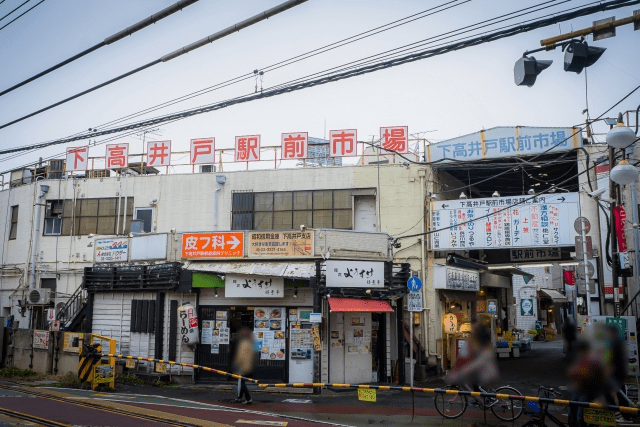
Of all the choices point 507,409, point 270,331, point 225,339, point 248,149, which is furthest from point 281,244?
point 507,409

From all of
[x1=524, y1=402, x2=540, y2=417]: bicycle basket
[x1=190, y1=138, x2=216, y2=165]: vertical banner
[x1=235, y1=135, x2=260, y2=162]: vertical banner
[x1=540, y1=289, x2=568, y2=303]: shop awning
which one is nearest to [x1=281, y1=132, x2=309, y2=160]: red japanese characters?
[x1=235, y1=135, x2=260, y2=162]: vertical banner

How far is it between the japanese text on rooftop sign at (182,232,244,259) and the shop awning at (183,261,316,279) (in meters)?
0.33

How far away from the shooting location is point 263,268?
18.9m

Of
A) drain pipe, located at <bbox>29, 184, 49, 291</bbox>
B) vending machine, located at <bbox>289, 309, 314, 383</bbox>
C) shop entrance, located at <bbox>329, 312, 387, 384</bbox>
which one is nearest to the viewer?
vending machine, located at <bbox>289, 309, 314, 383</bbox>

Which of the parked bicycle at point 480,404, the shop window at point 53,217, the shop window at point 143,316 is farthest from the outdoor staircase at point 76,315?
the parked bicycle at point 480,404

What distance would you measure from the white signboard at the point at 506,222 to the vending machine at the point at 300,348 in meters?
6.35

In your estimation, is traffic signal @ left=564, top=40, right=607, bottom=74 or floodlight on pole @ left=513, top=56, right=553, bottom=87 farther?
floodlight on pole @ left=513, top=56, right=553, bottom=87

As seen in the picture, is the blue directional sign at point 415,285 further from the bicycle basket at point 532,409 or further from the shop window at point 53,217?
the shop window at point 53,217

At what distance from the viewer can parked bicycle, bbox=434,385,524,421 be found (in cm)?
1290

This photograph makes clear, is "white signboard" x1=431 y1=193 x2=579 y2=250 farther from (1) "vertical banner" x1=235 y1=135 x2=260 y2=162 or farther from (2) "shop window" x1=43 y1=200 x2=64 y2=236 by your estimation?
(2) "shop window" x1=43 y1=200 x2=64 y2=236

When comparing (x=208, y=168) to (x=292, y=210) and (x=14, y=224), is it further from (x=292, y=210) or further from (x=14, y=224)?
(x=14, y=224)

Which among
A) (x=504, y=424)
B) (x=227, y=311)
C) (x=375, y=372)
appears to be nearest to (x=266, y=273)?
(x=227, y=311)

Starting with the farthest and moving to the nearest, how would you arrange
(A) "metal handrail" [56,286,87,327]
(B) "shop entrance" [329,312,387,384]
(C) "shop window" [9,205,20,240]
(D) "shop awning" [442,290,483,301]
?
(C) "shop window" [9,205,20,240] → (D) "shop awning" [442,290,483,301] → (A) "metal handrail" [56,286,87,327] → (B) "shop entrance" [329,312,387,384]

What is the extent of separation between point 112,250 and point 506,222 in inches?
617
